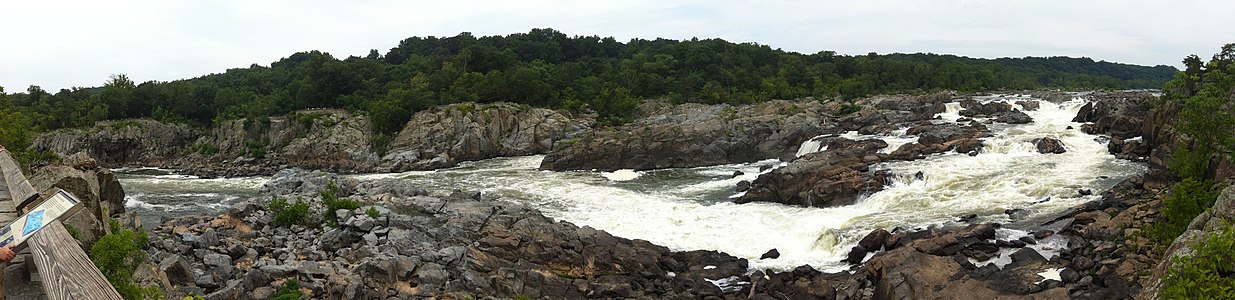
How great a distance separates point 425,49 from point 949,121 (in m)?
84.5

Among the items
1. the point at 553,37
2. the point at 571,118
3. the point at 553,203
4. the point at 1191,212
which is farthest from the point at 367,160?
the point at 553,37

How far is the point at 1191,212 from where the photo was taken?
14211 mm

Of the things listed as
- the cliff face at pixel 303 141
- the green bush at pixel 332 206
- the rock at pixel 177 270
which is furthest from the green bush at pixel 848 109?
the rock at pixel 177 270

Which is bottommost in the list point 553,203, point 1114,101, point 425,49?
point 553,203

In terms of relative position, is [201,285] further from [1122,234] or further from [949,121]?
[949,121]

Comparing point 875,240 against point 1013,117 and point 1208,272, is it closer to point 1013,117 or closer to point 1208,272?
point 1208,272

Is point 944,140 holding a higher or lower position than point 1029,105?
lower

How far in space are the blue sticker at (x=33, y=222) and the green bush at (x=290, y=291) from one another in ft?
27.6

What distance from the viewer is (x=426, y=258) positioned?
16359 mm

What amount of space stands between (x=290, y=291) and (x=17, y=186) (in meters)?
6.08

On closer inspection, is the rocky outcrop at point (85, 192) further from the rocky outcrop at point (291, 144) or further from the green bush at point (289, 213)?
the rocky outcrop at point (291, 144)

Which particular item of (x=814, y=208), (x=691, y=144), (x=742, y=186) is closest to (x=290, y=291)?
(x=814, y=208)

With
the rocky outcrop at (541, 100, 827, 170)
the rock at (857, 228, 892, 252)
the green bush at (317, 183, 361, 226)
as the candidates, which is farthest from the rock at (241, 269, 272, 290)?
the rocky outcrop at (541, 100, 827, 170)

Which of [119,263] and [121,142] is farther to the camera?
[121,142]
